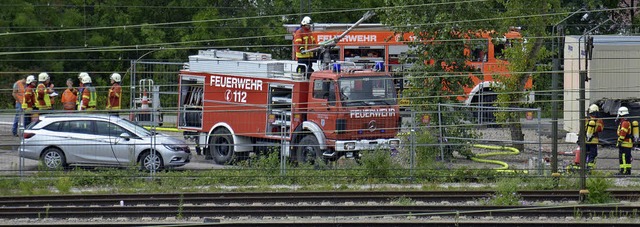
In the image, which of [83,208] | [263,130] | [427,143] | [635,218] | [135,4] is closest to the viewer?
[635,218]

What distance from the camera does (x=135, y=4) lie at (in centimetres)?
4603

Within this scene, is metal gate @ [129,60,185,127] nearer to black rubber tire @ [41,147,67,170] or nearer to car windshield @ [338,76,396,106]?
black rubber tire @ [41,147,67,170]

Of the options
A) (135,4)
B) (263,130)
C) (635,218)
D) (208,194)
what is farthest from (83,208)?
(135,4)

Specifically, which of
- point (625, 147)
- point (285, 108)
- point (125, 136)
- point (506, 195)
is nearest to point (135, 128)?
point (125, 136)

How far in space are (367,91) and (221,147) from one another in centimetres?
416

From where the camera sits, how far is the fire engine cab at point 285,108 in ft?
85.8

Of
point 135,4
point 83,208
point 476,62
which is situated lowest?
point 83,208

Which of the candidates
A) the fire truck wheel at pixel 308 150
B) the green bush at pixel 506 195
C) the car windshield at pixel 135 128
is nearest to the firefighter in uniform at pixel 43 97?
the car windshield at pixel 135 128

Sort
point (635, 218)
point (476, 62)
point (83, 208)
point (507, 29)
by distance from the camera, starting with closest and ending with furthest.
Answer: point (635, 218) → point (83, 208) → point (507, 29) → point (476, 62)

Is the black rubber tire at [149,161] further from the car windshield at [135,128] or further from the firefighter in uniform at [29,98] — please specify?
the firefighter in uniform at [29,98]

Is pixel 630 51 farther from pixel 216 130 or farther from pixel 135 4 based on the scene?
pixel 135 4

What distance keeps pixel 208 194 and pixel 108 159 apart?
3.86 meters

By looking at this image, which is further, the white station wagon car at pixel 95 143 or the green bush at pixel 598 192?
the white station wagon car at pixel 95 143

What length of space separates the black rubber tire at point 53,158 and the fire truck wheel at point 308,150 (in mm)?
5553
